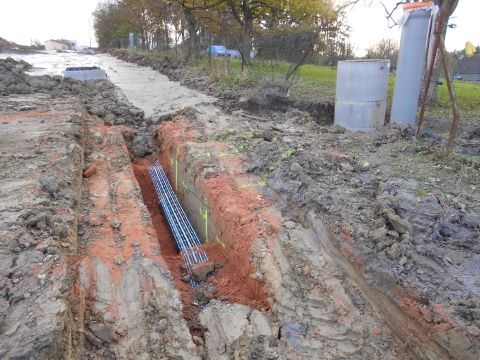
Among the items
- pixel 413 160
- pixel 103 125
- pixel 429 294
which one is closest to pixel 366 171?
pixel 413 160

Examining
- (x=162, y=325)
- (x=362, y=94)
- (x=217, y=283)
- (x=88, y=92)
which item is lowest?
(x=217, y=283)

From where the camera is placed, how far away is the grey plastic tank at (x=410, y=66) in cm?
655

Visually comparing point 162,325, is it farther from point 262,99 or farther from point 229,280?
point 262,99

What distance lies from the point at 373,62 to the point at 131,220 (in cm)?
514

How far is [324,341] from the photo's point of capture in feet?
9.93

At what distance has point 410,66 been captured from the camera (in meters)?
6.81

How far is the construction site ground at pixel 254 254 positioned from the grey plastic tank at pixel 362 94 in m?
1.24

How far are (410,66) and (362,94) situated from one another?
96 centimetres

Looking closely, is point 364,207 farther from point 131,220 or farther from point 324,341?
point 131,220

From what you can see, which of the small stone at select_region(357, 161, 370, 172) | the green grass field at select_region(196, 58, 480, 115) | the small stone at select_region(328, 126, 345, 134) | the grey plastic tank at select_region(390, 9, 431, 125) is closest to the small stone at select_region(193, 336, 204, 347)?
the small stone at select_region(357, 161, 370, 172)

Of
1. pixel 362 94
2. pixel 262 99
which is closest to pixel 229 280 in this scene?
pixel 362 94

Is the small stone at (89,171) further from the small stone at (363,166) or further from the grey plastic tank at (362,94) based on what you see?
the grey plastic tank at (362,94)

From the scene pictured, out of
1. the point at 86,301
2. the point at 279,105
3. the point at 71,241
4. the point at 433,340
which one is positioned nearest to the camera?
the point at 433,340

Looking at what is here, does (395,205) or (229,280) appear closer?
(395,205)
